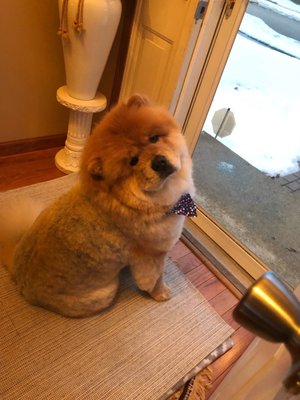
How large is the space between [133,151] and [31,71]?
137 cm

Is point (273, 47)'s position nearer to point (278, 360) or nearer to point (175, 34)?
point (175, 34)

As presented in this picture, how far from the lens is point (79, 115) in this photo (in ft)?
6.60

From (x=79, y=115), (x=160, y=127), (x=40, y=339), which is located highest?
(x=160, y=127)

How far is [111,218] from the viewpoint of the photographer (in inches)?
44.3

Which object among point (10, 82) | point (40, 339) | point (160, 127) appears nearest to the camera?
point (160, 127)

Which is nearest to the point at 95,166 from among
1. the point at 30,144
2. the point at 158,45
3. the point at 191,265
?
the point at 191,265

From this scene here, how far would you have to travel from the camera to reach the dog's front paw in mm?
1507

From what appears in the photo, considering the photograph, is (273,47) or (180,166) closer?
(180,166)

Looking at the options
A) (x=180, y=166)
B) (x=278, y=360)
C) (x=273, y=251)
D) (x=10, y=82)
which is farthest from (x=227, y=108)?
(x=278, y=360)

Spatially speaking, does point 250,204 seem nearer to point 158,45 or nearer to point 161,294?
point 161,294

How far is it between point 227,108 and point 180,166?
3.76 ft

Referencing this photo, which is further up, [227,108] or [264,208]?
[227,108]

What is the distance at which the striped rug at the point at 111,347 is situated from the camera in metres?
1.21

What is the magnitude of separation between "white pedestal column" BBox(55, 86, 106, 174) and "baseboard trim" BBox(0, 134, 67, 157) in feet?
0.51
